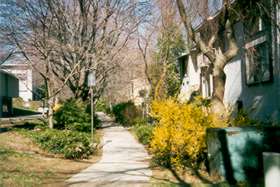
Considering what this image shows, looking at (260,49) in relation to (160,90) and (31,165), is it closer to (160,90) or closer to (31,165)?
(160,90)

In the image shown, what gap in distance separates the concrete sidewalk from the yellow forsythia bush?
785 millimetres

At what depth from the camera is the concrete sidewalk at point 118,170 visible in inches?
446

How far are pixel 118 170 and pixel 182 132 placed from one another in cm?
188

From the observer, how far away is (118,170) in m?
13.2

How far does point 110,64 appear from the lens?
28172mm

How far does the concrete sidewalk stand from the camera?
11336mm

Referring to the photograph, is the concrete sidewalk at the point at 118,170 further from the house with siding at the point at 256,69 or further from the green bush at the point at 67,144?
the house with siding at the point at 256,69

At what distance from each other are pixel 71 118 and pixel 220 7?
11715 mm

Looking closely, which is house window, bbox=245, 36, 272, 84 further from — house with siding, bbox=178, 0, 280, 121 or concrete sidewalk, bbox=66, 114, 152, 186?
concrete sidewalk, bbox=66, 114, 152, 186

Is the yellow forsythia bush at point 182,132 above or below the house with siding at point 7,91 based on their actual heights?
below

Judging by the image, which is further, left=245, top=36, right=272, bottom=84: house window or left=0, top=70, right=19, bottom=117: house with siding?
left=0, top=70, right=19, bottom=117: house with siding

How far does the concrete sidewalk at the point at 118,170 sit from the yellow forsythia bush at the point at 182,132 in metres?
0.78

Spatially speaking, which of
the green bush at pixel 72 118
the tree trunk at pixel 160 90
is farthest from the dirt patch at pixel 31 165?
the tree trunk at pixel 160 90

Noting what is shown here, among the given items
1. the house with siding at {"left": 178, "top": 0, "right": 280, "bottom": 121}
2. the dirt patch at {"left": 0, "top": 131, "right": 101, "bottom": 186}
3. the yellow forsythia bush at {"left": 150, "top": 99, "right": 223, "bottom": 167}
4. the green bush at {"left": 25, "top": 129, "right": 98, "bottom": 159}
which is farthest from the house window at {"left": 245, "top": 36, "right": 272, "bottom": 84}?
the dirt patch at {"left": 0, "top": 131, "right": 101, "bottom": 186}
